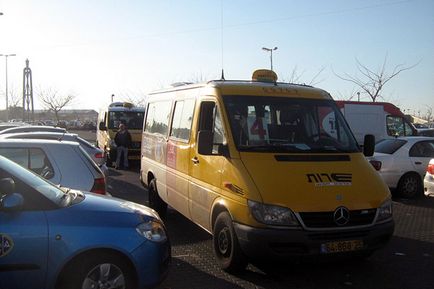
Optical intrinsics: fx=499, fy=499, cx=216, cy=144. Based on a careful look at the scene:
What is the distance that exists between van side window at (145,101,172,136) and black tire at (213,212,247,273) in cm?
300

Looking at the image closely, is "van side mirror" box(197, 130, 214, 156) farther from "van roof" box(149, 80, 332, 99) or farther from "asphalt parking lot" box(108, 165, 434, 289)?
"asphalt parking lot" box(108, 165, 434, 289)

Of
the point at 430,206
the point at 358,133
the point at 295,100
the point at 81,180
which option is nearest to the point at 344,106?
the point at 358,133

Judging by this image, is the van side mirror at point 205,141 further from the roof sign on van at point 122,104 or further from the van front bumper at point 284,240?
the roof sign on van at point 122,104

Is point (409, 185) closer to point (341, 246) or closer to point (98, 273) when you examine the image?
point (341, 246)

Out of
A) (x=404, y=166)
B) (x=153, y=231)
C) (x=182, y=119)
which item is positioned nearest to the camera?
(x=153, y=231)

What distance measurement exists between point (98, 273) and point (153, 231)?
66 centimetres

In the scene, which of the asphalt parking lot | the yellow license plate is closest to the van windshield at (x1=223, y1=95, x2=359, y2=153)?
the yellow license plate

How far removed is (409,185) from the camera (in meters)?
12.0

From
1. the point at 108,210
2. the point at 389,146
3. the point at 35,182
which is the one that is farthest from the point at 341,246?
the point at 389,146

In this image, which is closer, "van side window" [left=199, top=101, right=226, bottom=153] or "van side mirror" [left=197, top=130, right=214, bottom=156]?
"van side mirror" [left=197, top=130, right=214, bottom=156]

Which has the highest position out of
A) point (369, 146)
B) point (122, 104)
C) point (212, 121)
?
point (122, 104)

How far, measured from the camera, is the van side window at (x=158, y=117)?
8.84 metres

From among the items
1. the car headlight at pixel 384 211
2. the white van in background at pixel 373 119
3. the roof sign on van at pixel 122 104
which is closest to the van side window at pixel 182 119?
the car headlight at pixel 384 211

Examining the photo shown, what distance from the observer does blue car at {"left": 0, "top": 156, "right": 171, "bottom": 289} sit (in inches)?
160
